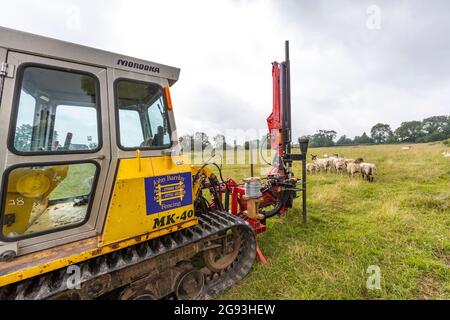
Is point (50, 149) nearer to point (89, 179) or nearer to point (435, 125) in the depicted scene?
point (89, 179)

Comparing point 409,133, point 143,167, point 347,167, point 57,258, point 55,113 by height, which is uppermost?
point 409,133

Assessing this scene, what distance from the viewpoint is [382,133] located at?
305ft

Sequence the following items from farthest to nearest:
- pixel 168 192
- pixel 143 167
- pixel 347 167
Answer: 1. pixel 347 167
2. pixel 168 192
3. pixel 143 167

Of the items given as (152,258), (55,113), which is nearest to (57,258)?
(152,258)

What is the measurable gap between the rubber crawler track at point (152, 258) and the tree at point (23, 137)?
120cm

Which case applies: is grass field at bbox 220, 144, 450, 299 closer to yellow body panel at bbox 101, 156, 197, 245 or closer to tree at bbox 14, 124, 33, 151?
yellow body panel at bbox 101, 156, 197, 245

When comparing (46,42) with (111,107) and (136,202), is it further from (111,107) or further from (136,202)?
(136,202)

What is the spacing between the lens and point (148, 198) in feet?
7.32

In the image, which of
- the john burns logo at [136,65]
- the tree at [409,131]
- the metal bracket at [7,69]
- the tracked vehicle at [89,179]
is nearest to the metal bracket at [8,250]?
the tracked vehicle at [89,179]

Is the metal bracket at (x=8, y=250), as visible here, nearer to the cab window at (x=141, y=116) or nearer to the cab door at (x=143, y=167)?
the cab door at (x=143, y=167)

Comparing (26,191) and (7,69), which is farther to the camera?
(26,191)

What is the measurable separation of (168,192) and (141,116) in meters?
1.10

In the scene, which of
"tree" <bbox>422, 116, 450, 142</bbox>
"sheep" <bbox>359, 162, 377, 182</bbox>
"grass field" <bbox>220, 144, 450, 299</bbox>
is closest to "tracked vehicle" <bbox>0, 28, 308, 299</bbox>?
"grass field" <bbox>220, 144, 450, 299</bbox>

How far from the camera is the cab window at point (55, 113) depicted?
72.9 inches
